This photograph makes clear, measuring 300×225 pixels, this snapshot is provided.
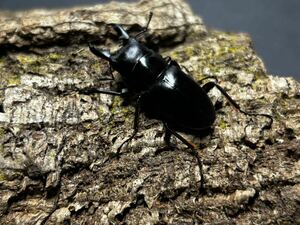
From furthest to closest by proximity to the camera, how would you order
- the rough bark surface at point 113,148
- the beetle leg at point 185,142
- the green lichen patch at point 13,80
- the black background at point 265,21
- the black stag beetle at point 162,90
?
the black background at point 265,21
the green lichen patch at point 13,80
the black stag beetle at point 162,90
the beetle leg at point 185,142
the rough bark surface at point 113,148

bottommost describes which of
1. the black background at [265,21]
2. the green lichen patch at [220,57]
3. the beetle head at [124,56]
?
the beetle head at [124,56]

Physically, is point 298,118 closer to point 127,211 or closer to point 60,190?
point 127,211

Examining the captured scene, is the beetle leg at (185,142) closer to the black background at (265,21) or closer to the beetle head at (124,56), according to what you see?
the beetle head at (124,56)

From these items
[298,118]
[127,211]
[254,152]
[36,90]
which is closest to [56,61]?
[36,90]

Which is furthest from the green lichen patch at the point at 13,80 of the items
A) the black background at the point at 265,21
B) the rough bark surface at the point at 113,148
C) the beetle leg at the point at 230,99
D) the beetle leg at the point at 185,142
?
the black background at the point at 265,21

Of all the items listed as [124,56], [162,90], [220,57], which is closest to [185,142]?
[162,90]

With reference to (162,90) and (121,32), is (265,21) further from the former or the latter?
(162,90)

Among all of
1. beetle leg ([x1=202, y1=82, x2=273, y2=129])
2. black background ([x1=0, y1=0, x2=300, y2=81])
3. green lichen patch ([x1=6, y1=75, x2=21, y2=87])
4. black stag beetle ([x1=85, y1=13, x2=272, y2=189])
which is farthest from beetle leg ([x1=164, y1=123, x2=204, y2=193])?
black background ([x1=0, y1=0, x2=300, y2=81])
